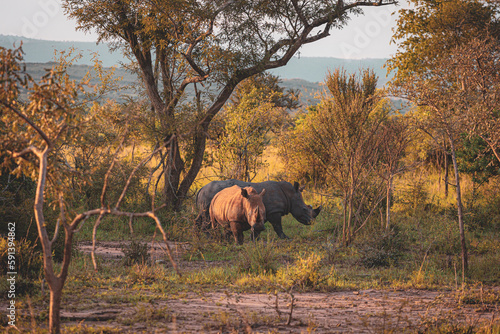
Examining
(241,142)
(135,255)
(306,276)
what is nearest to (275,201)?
(135,255)

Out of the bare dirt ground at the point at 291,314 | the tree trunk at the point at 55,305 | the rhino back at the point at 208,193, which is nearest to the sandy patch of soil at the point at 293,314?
the bare dirt ground at the point at 291,314

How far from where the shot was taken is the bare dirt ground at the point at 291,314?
5.41 meters

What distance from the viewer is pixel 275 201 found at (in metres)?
13.1

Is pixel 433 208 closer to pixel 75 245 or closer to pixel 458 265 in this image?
pixel 458 265

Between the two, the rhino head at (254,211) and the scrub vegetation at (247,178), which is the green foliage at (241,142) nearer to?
the scrub vegetation at (247,178)

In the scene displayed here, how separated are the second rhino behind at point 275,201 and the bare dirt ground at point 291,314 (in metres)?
5.56

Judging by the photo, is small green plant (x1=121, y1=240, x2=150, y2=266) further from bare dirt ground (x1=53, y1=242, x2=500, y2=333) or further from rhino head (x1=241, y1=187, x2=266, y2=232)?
rhino head (x1=241, y1=187, x2=266, y2=232)

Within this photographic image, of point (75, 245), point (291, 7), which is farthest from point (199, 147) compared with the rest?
point (75, 245)

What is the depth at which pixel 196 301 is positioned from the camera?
666cm

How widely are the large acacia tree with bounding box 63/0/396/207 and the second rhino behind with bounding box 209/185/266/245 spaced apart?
2653mm

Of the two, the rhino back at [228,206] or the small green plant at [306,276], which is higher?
the rhino back at [228,206]

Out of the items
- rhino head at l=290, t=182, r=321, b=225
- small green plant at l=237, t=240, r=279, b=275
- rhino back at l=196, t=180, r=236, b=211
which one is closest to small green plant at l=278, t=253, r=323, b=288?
small green plant at l=237, t=240, r=279, b=275

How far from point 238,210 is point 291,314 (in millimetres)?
6223

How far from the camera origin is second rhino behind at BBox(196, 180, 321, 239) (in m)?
13.1
